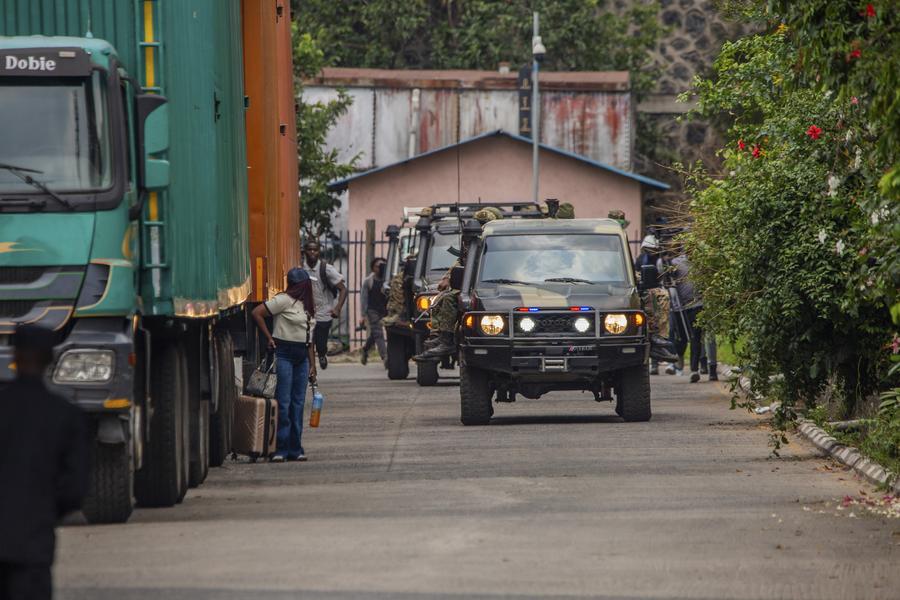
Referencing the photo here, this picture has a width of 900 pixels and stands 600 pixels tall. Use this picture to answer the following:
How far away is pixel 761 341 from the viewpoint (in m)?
16.4


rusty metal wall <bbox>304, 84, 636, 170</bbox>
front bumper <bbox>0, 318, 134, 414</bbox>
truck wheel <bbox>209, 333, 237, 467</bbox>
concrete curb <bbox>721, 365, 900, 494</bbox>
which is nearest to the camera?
front bumper <bbox>0, 318, 134, 414</bbox>

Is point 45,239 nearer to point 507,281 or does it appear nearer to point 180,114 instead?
point 180,114

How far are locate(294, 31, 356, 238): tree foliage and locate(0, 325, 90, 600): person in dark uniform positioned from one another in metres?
30.6

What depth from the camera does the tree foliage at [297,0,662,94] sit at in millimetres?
46334

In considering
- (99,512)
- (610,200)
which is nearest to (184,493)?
(99,512)

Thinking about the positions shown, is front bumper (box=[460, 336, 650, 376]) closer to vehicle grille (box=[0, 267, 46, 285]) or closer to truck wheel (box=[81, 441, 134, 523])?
truck wheel (box=[81, 441, 134, 523])

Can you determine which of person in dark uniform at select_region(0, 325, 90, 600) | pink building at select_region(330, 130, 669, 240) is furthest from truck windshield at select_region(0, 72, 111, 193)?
pink building at select_region(330, 130, 669, 240)

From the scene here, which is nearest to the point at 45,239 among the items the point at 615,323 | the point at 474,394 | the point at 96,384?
the point at 96,384

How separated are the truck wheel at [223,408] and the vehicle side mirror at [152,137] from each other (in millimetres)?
4090

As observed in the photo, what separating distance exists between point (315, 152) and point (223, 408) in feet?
78.1

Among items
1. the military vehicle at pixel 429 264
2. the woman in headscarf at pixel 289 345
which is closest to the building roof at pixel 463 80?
the military vehicle at pixel 429 264

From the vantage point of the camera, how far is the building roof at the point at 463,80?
43.4 m

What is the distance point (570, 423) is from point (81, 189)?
9.25 m

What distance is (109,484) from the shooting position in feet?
39.7
